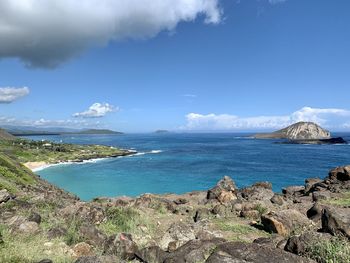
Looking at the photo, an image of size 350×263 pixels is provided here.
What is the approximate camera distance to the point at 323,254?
421 inches

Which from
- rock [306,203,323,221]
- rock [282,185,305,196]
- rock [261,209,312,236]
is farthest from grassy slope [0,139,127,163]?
rock [261,209,312,236]

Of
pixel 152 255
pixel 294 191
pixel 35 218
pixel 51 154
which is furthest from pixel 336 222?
pixel 51 154

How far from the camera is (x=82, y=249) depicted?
496 inches

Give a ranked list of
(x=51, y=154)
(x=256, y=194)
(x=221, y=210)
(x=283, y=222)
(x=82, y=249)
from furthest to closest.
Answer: (x=51, y=154) < (x=256, y=194) < (x=221, y=210) < (x=283, y=222) < (x=82, y=249)

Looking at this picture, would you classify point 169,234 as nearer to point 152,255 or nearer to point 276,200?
point 152,255

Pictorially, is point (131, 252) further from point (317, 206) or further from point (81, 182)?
point (81, 182)

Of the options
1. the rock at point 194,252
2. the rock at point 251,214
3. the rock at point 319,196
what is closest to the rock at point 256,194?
the rock at point 319,196

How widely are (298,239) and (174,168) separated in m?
80.3

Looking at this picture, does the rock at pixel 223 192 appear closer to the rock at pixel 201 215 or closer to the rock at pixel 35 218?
the rock at pixel 201 215

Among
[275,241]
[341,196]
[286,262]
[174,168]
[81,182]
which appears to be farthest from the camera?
[174,168]

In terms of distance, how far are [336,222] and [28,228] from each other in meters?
12.3

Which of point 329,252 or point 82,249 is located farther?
point 82,249

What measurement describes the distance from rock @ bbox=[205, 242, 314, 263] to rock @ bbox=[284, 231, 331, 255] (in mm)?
876

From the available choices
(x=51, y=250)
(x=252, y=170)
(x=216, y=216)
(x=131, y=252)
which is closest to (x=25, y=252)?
(x=51, y=250)
